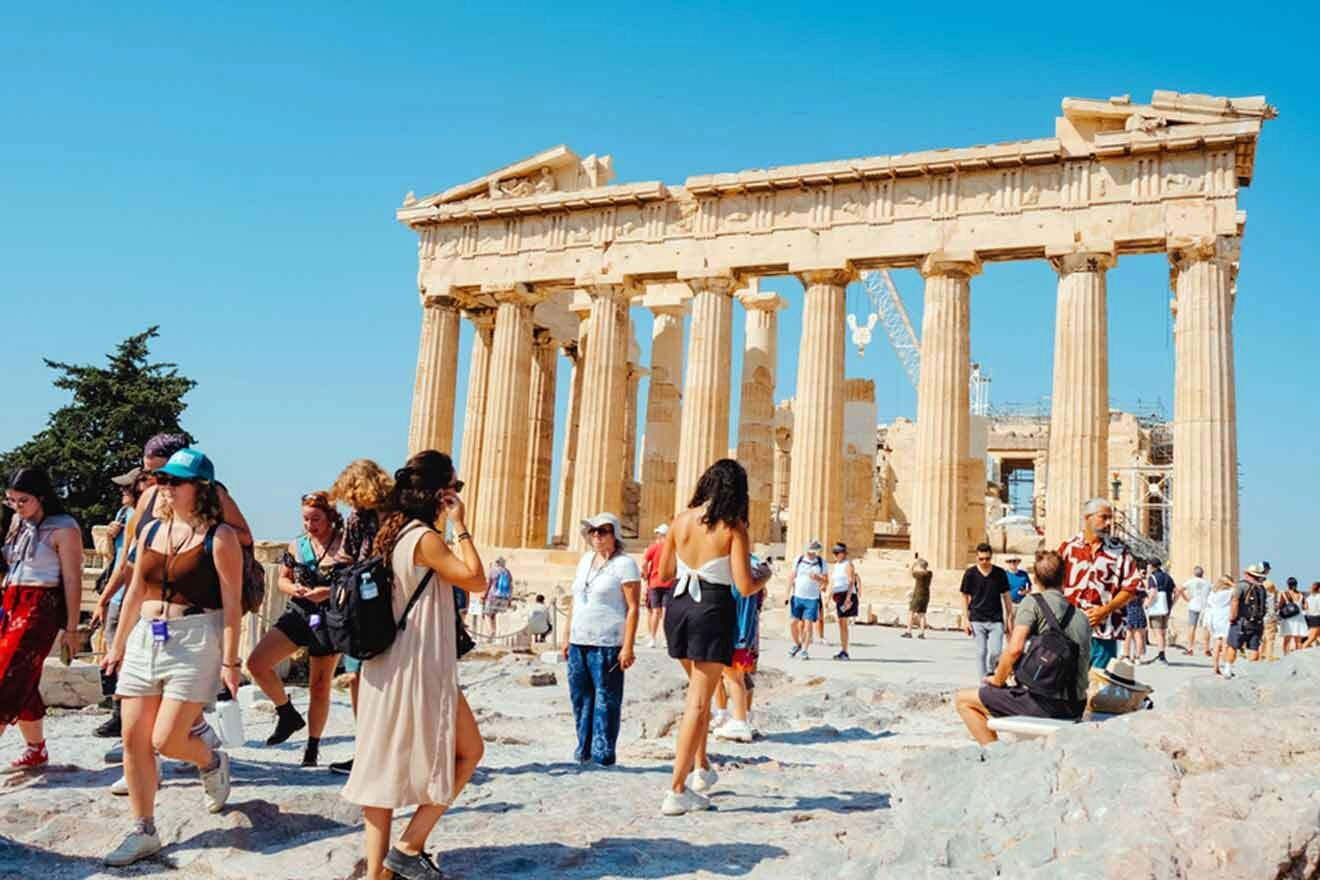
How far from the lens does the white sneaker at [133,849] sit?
532 cm

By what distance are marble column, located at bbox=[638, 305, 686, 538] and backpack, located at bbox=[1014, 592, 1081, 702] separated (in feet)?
83.9

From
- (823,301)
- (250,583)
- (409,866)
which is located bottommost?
(409,866)

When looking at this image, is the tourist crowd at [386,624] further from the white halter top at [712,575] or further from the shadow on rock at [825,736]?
the shadow on rock at [825,736]

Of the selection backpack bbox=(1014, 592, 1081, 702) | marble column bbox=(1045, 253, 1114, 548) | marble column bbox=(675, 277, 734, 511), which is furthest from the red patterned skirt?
marble column bbox=(675, 277, 734, 511)

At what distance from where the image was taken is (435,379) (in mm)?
32219

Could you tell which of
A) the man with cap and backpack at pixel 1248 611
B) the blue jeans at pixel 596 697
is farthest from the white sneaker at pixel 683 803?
the man with cap and backpack at pixel 1248 611

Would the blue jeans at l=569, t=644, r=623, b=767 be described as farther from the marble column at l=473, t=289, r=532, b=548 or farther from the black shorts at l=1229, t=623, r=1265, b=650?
the marble column at l=473, t=289, r=532, b=548

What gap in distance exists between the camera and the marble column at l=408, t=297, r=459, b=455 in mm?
32156

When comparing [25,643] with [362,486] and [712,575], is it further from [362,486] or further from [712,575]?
[712,575]

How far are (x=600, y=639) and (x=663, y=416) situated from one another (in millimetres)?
26357

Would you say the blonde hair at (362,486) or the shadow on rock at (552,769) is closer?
the blonde hair at (362,486)

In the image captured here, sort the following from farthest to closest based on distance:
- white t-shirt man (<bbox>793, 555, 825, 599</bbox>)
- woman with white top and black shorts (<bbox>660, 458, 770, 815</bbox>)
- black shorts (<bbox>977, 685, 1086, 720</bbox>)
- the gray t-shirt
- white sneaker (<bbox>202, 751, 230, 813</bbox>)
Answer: white t-shirt man (<bbox>793, 555, 825, 599</bbox>)
the gray t-shirt
black shorts (<bbox>977, 685, 1086, 720</bbox>)
woman with white top and black shorts (<bbox>660, 458, 770, 815</bbox>)
white sneaker (<bbox>202, 751, 230, 813</bbox>)

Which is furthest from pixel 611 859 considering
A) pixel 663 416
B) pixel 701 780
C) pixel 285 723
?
pixel 663 416

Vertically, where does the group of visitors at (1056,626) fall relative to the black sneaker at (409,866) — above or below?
above
